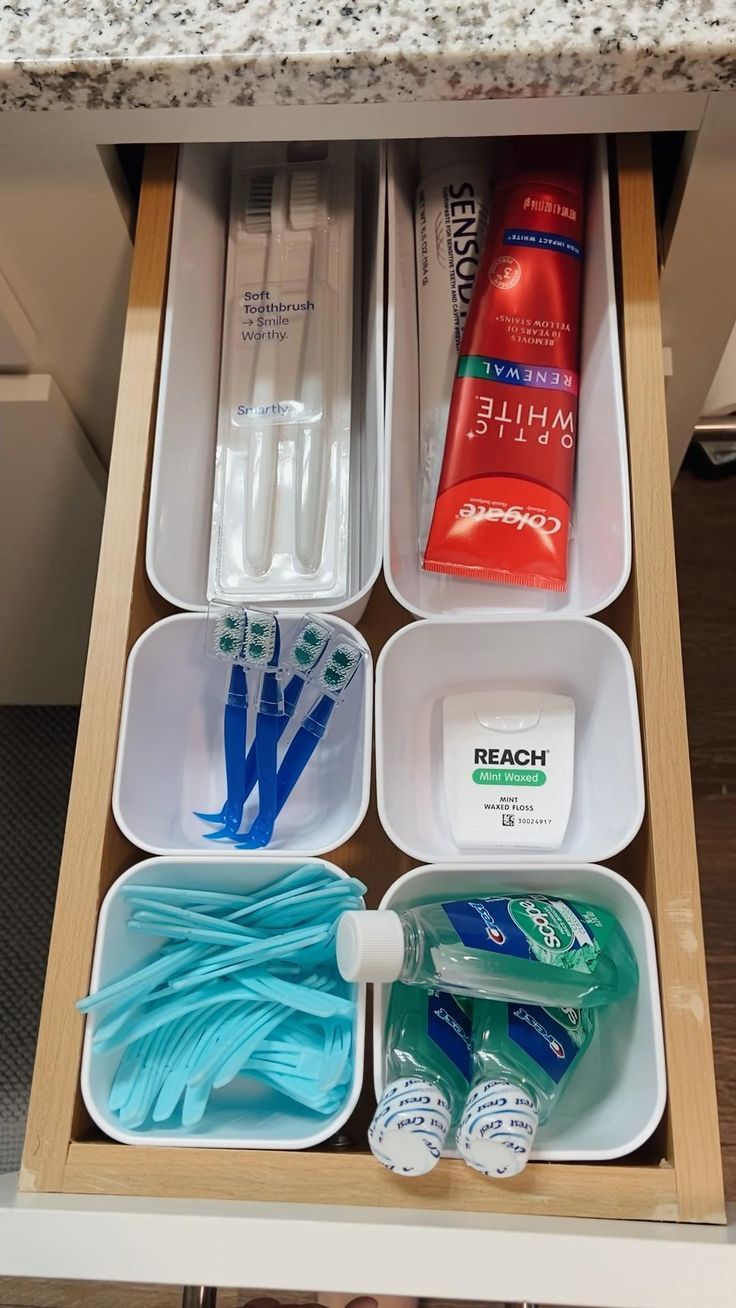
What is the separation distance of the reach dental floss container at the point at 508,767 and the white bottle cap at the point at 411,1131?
0.72ft

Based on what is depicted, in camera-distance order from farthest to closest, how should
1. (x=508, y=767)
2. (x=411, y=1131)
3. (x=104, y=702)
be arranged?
(x=508, y=767), (x=104, y=702), (x=411, y=1131)

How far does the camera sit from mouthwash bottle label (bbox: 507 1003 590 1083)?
0.56 meters

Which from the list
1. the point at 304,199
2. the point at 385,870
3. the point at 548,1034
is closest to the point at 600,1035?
the point at 548,1034

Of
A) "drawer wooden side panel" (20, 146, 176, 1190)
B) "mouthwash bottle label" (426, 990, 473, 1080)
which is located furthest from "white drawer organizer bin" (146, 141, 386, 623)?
"mouthwash bottle label" (426, 990, 473, 1080)

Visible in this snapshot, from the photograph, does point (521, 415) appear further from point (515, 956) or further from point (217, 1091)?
point (217, 1091)

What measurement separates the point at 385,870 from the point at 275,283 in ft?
1.44

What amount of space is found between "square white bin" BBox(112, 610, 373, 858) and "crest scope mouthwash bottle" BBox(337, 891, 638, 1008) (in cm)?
8

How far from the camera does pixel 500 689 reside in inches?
28.1

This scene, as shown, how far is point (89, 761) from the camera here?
0.58 m

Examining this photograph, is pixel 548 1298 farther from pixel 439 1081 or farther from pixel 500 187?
pixel 500 187

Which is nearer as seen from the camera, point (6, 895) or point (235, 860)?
point (235, 860)

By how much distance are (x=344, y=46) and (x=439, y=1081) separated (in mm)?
554

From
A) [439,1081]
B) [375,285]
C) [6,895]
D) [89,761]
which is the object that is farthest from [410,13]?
[6,895]

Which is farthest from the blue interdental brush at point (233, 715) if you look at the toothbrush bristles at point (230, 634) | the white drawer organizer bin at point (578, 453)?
the white drawer organizer bin at point (578, 453)
